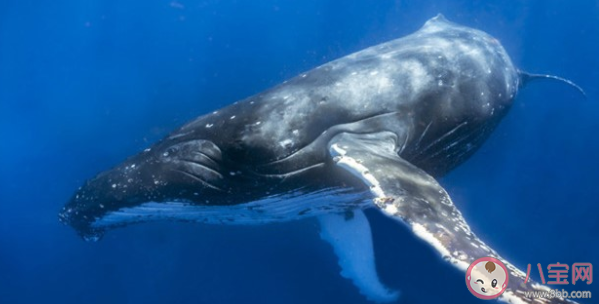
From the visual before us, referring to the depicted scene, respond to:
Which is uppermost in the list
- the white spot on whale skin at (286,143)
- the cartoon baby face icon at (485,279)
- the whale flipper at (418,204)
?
the white spot on whale skin at (286,143)

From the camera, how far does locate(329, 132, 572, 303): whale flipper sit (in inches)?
171

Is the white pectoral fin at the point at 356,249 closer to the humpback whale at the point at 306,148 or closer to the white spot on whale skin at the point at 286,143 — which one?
the humpback whale at the point at 306,148

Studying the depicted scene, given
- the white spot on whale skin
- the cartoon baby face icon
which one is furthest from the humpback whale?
the cartoon baby face icon

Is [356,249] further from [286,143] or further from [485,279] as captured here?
[485,279]

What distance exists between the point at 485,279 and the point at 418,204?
107 centimetres

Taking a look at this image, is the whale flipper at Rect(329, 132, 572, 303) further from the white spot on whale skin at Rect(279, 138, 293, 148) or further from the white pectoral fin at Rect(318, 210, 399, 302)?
the white pectoral fin at Rect(318, 210, 399, 302)

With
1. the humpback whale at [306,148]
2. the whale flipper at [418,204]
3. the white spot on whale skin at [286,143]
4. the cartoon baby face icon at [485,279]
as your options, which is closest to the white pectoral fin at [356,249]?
the humpback whale at [306,148]

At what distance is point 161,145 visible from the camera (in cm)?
721

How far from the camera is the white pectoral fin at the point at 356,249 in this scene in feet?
31.3

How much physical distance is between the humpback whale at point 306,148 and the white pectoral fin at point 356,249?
1.29 meters

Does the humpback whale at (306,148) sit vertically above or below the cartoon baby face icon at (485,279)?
above

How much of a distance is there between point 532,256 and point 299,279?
10093 millimetres

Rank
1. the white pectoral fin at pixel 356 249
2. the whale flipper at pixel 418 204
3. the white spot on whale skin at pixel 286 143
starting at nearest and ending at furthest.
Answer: the whale flipper at pixel 418 204 → the white spot on whale skin at pixel 286 143 → the white pectoral fin at pixel 356 249

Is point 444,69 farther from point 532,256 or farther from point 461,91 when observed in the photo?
point 532,256
